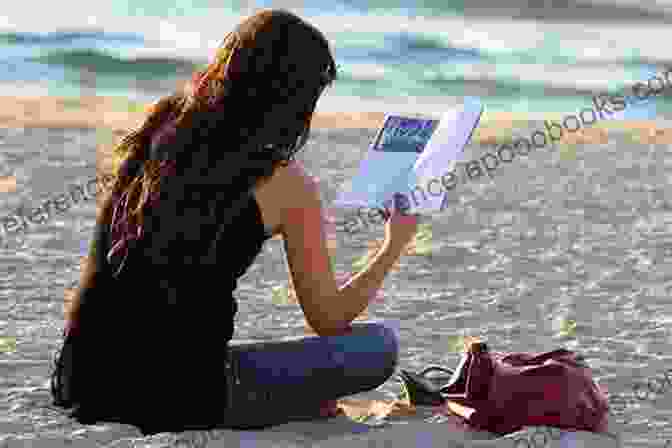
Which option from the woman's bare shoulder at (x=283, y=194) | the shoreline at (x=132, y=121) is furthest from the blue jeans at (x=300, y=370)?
the shoreline at (x=132, y=121)

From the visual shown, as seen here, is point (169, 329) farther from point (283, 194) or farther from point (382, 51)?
point (382, 51)

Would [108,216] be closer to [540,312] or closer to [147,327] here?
[147,327]

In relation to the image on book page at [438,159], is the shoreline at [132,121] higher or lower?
lower

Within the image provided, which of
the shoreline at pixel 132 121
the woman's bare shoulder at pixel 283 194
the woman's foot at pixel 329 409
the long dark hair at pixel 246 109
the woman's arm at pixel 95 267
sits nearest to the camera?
the long dark hair at pixel 246 109

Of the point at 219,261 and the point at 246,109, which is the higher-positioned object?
the point at 246,109

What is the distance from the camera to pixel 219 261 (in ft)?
12.4

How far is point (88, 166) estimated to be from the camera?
33.7ft

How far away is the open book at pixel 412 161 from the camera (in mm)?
3832

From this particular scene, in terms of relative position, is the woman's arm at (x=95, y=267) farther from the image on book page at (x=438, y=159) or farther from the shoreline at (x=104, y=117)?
the shoreline at (x=104, y=117)

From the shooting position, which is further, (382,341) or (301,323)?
(301,323)

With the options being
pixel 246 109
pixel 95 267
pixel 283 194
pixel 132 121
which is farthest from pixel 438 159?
pixel 132 121

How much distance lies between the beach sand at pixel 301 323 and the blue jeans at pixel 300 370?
0.07m

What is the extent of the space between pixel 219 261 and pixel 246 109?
1.27ft

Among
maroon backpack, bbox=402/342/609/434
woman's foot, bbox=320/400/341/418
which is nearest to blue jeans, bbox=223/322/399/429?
woman's foot, bbox=320/400/341/418
